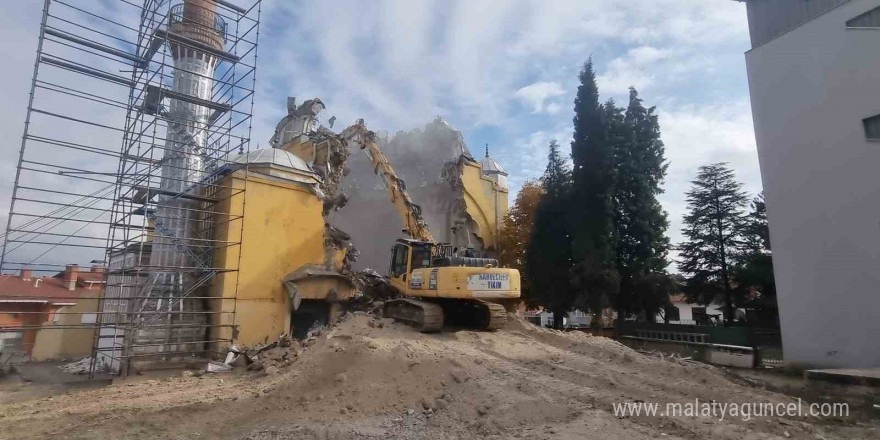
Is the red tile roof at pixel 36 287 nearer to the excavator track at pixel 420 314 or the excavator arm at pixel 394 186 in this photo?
the excavator arm at pixel 394 186

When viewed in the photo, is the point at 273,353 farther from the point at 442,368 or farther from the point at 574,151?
the point at 574,151

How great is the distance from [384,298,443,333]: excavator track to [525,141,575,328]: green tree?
30.6 feet

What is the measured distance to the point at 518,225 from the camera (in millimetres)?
25219

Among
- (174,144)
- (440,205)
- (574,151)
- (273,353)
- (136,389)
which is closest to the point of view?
(136,389)

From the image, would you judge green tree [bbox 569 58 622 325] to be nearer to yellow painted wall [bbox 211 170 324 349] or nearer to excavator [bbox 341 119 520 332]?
excavator [bbox 341 119 520 332]

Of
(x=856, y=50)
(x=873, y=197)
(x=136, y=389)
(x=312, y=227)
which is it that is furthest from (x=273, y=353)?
(x=856, y=50)

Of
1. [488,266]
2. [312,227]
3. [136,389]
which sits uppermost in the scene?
[312,227]

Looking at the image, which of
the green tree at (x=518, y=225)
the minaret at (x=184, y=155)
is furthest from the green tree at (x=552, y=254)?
the minaret at (x=184, y=155)

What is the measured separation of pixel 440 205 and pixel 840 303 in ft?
59.9

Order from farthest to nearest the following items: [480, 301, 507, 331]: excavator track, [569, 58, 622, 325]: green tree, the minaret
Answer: [569, 58, 622, 325]: green tree < the minaret < [480, 301, 507, 331]: excavator track

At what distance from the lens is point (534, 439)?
16.9 ft

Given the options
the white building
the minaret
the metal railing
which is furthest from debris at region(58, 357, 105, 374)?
the white building

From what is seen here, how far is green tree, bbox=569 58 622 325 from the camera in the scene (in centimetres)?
1766

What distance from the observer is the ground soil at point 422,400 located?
5.55 m
